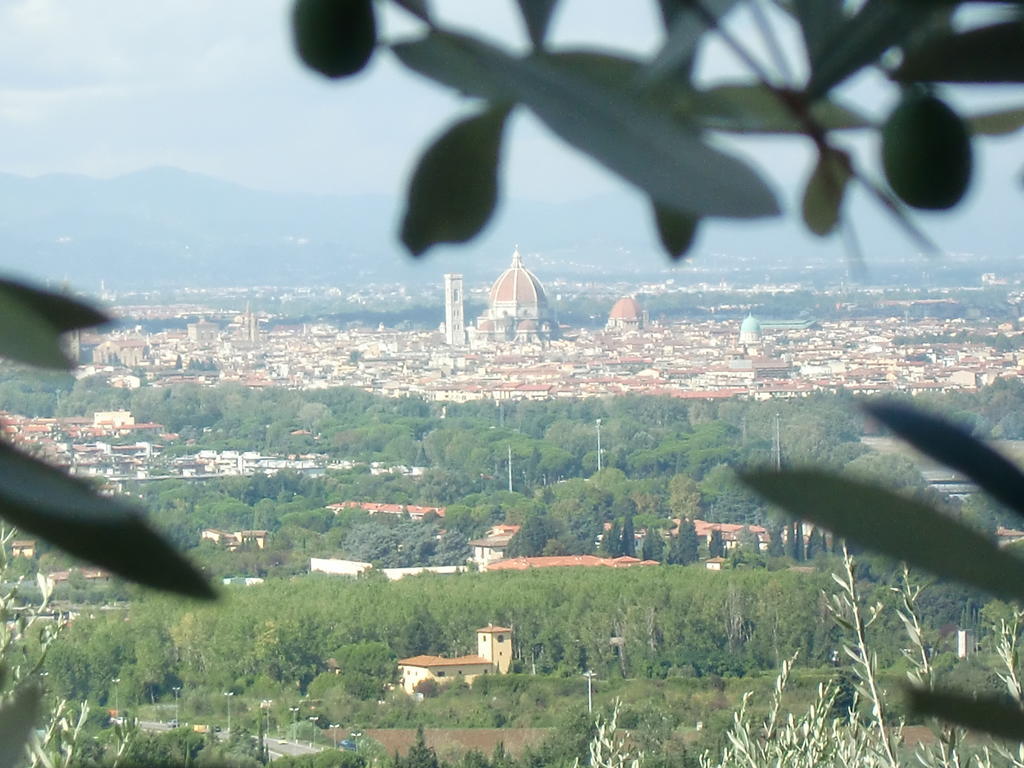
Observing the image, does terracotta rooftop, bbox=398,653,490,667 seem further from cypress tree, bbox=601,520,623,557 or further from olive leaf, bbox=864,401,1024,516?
olive leaf, bbox=864,401,1024,516

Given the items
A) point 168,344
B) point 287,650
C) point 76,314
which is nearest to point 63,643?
point 168,344

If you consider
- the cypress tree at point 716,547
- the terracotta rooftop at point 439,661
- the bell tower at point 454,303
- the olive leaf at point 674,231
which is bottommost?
the terracotta rooftop at point 439,661

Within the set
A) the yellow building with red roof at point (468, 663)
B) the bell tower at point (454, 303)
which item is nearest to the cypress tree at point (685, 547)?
the yellow building with red roof at point (468, 663)

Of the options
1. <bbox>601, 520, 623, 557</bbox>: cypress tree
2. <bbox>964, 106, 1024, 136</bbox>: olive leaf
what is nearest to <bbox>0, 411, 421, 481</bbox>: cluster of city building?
<bbox>964, 106, 1024, 136</bbox>: olive leaf

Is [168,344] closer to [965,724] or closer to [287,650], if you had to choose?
[287,650]

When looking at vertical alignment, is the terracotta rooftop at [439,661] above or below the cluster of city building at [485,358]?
below

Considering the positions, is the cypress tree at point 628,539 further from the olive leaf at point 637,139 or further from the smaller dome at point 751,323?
the olive leaf at point 637,139

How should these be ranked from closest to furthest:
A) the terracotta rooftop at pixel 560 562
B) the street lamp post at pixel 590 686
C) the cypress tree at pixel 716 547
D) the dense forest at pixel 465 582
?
the dense forest at pixel 465 582 → the street lamp post at pixel 590 686 → the cypress tree at pixel 716 547 → the terracotta rooftop at pixel 560 562
